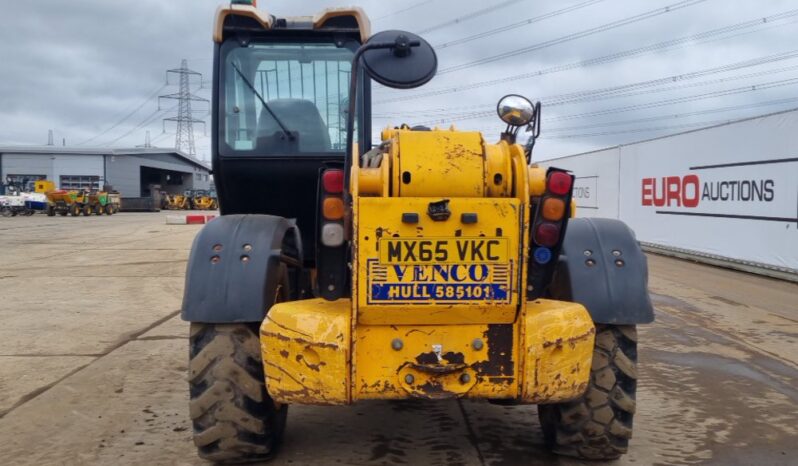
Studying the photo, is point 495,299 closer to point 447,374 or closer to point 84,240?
point 447,374

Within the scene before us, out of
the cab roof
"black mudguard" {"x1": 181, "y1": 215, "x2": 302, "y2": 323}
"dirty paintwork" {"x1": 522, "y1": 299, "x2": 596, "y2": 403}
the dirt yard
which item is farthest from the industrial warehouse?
"dirty paintwork" {"x1": 522, "y1": 299, "x2": 596, "y2": 403}

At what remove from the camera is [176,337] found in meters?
7.78

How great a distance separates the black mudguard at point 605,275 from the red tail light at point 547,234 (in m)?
0.46

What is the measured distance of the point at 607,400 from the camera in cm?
371

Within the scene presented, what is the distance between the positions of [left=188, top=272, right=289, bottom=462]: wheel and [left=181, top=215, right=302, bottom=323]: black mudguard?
13 cm

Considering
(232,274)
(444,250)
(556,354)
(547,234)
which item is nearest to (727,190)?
(547,234)

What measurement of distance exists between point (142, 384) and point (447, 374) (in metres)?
3.46

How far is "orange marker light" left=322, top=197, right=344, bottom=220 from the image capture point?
11.1 feet

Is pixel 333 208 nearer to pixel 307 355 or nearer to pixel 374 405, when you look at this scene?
pixel 307 355

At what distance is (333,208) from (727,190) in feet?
43.6

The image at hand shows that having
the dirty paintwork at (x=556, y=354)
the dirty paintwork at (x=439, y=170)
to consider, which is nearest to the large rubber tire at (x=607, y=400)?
the dirty paintwork at (x=556, y=354)

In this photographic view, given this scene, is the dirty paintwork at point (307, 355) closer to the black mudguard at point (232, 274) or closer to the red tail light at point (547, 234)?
the black mudguard at point (232, 274)

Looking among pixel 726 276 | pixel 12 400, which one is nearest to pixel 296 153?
pixel 12 400

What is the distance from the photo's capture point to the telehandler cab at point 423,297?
319 centimetres
